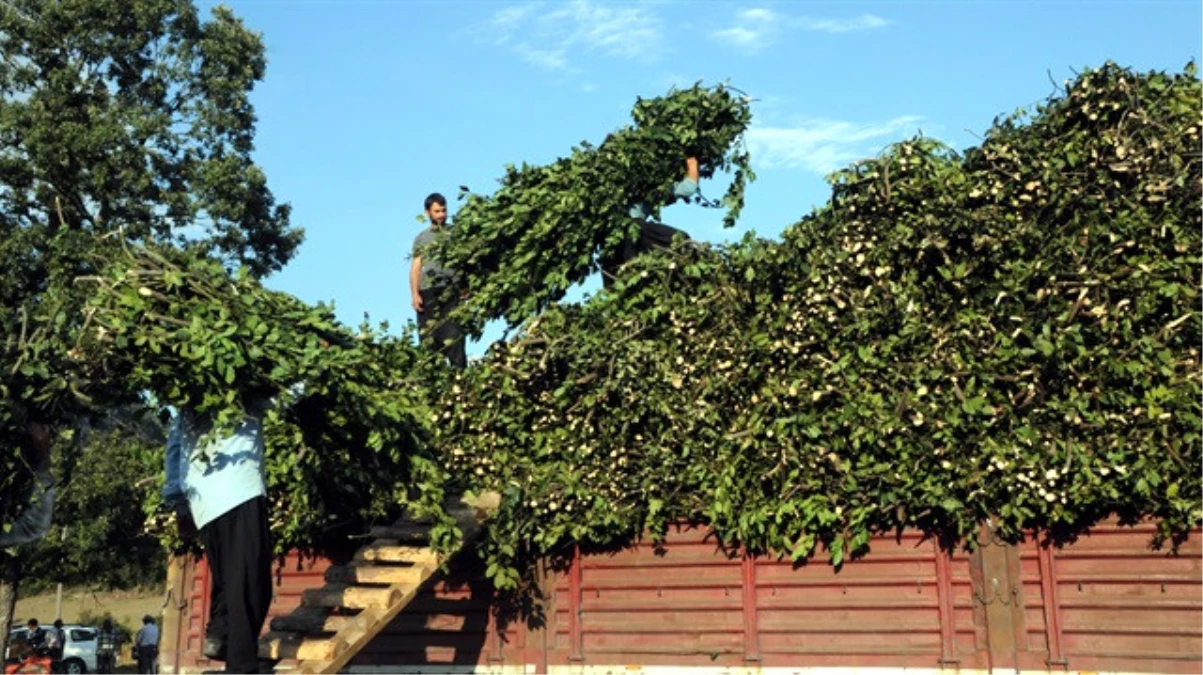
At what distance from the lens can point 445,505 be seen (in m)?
11.8

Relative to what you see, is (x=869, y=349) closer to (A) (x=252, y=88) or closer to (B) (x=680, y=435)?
(B) (x=680, y=435)

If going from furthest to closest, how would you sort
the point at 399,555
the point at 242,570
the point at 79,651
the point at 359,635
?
the point at 79,651, the point at 399,555, the point at 359,635, the point at 242,570

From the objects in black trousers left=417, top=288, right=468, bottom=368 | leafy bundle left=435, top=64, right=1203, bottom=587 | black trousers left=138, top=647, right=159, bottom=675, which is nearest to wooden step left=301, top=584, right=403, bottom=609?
leafy bundle left=435, top=64, right=1203, bottom=587

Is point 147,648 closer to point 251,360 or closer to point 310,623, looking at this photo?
point 310,623

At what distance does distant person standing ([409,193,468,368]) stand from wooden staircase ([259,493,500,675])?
2853 millimetres

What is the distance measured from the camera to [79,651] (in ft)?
116

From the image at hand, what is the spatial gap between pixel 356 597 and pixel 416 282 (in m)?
5.33

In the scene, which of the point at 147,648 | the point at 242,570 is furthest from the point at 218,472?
the point at 147,648

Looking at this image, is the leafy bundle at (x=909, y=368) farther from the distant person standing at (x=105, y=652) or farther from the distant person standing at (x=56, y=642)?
the distant person standing at (x=105, y=652)

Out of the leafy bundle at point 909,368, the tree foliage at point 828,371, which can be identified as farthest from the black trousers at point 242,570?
the leafy bundle at point 909,368

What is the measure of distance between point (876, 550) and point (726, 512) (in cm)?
147

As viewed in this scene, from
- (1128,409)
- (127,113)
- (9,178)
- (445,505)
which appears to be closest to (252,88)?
(127,113)

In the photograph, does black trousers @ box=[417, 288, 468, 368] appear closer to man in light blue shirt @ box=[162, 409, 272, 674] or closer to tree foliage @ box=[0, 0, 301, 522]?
man in light blue shirt @ box=[162, 409, 272, 674]

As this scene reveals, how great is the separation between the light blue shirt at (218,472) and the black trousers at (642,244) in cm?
657
